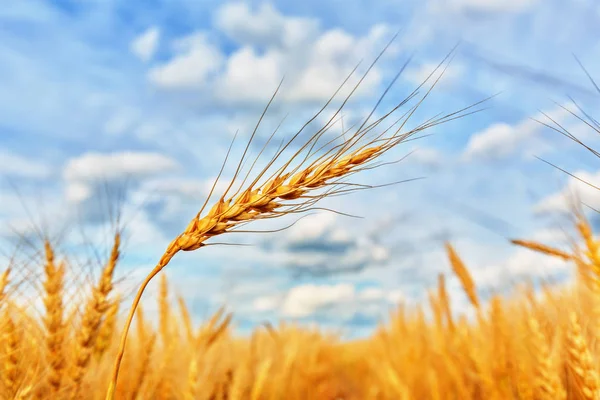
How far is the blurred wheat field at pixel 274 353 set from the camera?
2.08m

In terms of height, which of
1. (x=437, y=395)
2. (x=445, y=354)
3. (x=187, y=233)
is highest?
(x=187, y=233)

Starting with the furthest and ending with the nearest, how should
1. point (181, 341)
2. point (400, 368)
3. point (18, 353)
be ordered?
point (400, 368)
point (181, 341)
point (18, 353)

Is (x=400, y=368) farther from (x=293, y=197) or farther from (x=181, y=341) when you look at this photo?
(x=293, y=197)

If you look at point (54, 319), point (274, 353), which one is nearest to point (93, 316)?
point (54, 319)

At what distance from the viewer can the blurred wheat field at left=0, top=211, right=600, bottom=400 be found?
2.08m

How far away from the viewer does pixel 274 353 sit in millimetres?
5688

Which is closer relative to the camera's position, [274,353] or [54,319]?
[54,319]

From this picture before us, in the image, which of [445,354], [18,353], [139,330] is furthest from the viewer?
[445,354]

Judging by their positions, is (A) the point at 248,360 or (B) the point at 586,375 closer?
(B) the point at 586,375

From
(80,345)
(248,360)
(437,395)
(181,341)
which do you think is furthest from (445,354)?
(80,345)

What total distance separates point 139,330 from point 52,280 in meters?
1.57

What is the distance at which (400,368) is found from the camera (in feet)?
17.9

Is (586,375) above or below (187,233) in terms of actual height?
below

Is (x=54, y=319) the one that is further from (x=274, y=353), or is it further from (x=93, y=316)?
(x=274, y=353)
